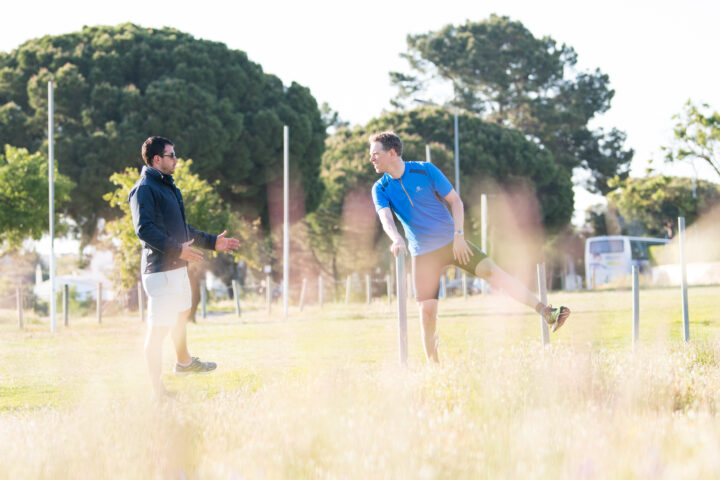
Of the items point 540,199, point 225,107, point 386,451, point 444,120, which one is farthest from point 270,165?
point 386,451

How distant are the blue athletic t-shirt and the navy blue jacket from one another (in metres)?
1.60

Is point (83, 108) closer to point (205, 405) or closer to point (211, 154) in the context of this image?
point (211, 154)

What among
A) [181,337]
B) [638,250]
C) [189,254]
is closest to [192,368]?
[181,337]

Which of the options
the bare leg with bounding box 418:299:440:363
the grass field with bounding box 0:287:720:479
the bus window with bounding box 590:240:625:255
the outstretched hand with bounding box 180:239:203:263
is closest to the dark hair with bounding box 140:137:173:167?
the outstretched hand with bounding box 180:239:203:263

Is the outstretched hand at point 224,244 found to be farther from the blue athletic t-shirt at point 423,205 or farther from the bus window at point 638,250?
the bus window at point 638,250

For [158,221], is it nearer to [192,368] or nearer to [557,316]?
[192,368]

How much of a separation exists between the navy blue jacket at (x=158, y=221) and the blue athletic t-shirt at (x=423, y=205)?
1.60 metres

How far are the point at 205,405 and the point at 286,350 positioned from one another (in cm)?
709

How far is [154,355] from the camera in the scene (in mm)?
6516

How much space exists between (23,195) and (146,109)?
9252mm

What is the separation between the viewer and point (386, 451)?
3701 mm

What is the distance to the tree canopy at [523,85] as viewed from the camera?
5534cm

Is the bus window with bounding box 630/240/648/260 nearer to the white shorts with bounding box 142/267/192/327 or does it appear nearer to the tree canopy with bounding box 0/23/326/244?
the tree canopy with bounding box 0/23/326/244

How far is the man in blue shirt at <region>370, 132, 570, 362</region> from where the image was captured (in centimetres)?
693
